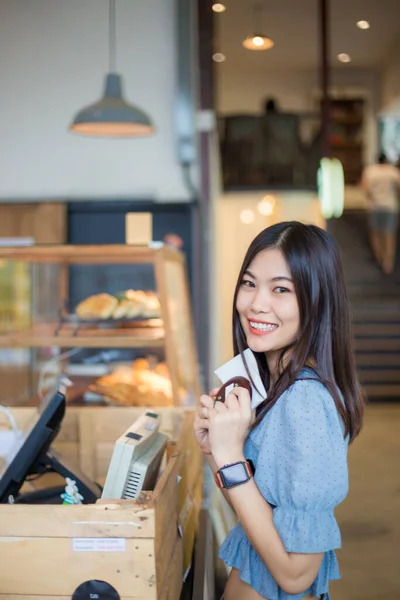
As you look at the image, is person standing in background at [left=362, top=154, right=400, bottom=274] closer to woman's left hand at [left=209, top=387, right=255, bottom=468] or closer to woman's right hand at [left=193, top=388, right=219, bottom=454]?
woman's right hand at [left=193, top=388, right=219, bottom=454]

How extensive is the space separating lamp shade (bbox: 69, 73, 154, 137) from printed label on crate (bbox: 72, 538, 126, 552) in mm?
2897

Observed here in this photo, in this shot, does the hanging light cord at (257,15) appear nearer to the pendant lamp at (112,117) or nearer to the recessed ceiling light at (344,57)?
the recessed ceiling light at (344,57)

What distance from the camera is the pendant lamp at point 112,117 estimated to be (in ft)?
13.0

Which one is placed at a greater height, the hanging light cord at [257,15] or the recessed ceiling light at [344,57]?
the recessed ceiling light at [344,57]

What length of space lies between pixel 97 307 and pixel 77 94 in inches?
91.5

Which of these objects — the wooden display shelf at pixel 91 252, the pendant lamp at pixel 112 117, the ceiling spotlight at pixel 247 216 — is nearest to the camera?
the wooden display shelf at pixel 91 252

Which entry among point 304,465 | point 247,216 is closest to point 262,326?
point 304,465

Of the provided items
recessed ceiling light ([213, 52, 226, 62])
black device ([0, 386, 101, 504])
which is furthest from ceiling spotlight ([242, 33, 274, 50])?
black device ([0, 386, 101, 504])

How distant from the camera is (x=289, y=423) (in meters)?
1.33

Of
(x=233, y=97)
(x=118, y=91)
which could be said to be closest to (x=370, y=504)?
(x=118, y=91)

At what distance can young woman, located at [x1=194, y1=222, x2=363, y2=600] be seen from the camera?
1299 millimetres

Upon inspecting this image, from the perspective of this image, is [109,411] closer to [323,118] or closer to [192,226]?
[192,226]

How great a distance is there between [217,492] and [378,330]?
238 inches

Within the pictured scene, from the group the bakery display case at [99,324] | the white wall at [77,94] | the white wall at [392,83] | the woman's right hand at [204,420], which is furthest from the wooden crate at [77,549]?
the white wall at [392,83]
